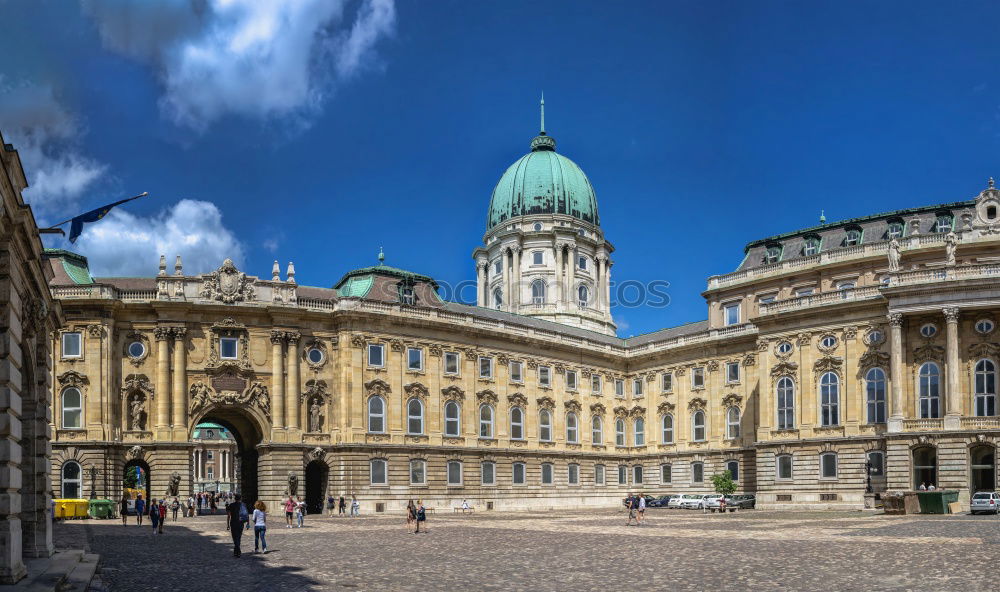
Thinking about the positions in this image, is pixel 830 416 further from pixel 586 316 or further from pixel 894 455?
pixel 586 316

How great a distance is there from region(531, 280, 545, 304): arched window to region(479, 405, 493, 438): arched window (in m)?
33.7

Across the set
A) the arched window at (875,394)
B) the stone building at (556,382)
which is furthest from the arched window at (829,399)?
the arched window at (875,394)

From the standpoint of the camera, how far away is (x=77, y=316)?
220 feet

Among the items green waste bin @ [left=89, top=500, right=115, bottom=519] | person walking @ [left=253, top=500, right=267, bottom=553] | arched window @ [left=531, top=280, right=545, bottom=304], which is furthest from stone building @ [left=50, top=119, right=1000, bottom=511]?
person walking @ [left=253, top=500, right=267, bottom=553]

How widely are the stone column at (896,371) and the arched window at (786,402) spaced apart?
8325mm

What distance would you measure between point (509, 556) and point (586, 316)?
8167cm

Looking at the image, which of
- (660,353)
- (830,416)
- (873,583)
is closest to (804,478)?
(830,416)

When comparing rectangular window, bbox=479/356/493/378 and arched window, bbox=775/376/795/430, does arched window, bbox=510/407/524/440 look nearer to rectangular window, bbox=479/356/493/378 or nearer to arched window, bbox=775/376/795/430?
rectangular window, bbox=479/356/493/378

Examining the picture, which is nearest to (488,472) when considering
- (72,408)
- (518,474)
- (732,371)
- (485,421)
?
(518,474)

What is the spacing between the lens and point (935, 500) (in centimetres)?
5969

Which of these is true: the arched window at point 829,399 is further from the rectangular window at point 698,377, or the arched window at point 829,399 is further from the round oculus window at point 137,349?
the round oculus window at point 137,349

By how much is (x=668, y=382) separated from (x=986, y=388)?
96.2 ft

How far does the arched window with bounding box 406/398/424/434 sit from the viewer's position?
7644 centimetres


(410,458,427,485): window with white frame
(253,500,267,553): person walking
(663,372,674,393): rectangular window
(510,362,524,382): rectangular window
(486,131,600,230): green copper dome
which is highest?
(486,131,600,230): green copper dome
